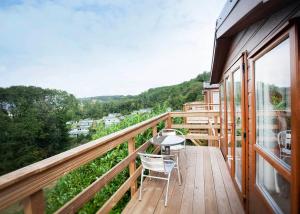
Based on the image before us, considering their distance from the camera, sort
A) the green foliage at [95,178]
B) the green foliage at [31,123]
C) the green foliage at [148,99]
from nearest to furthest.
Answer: the green foliage at [95,178]
the green foliage at [148,99]
the green foliage at [31,123]

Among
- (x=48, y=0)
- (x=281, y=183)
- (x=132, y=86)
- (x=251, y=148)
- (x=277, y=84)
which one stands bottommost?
(x=281, y=183)

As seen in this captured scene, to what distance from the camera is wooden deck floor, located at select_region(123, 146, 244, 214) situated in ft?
8.00

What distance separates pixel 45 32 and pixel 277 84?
1704cm

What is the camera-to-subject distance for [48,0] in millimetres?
11984

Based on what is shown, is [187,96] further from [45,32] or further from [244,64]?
[244,64]

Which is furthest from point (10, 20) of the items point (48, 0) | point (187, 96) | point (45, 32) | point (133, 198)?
point (187, 96)

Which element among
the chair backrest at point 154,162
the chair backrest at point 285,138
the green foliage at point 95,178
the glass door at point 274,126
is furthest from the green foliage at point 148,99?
the chair backrest at point 285,138

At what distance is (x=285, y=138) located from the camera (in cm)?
141

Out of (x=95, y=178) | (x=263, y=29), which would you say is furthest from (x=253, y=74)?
(x=95, y=178)

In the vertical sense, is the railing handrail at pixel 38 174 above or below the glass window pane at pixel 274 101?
below

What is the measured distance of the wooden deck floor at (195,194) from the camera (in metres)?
2.44

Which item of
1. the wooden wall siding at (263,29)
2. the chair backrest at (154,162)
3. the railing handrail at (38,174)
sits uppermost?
the wooden wall siding at (263,29)

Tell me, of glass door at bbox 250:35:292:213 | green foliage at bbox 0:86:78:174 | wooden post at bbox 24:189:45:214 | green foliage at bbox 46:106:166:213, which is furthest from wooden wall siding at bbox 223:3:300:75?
green foliage at bbox 0:86:78:174

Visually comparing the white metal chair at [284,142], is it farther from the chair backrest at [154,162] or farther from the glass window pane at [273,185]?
the chair backrest at [154,162]
